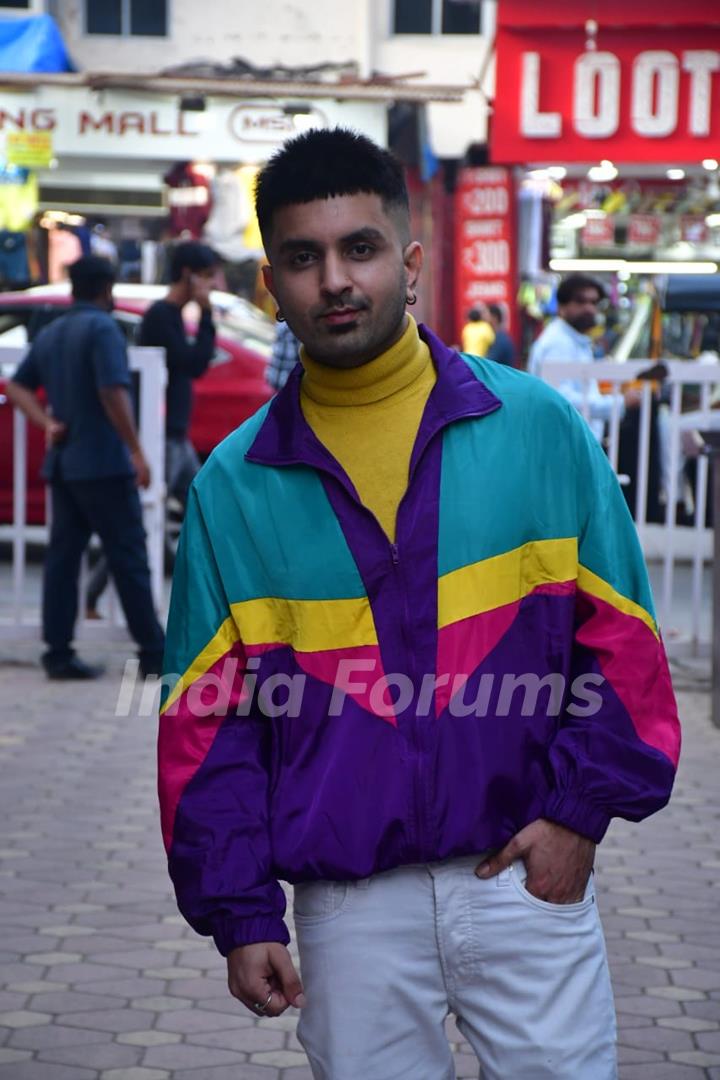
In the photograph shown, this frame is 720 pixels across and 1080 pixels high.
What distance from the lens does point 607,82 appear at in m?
14.5

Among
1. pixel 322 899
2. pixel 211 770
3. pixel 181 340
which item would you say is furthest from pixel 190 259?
pixel 322 899

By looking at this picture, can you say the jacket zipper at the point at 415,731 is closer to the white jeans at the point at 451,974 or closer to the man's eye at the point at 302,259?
the white jeans at the point at 451,974

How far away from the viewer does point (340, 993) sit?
8.00 feet

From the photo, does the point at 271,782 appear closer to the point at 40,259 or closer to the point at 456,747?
the point at 456,747

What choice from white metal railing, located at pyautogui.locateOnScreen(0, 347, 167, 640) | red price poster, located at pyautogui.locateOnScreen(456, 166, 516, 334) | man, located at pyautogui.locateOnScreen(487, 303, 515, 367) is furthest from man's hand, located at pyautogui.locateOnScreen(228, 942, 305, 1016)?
red price poster, located at pyautogui.locateOnScreen(456, 166, 516, 334)

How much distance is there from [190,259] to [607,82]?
5722mm

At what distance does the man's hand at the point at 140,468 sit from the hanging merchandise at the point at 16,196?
1390 centimetres

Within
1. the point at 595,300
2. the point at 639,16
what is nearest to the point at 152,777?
the point at 595,300

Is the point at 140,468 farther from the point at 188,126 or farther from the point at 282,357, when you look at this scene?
the point at 188,126

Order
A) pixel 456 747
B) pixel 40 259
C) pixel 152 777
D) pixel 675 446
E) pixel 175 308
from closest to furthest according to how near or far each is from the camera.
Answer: pixel 456 747 → pixel 152 777 → pixel 675 446 → pixel 175 308 → pixel 40 259

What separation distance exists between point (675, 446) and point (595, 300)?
2.44 meters

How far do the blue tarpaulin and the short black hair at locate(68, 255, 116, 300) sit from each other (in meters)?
15.4

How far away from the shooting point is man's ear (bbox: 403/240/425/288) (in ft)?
8.54

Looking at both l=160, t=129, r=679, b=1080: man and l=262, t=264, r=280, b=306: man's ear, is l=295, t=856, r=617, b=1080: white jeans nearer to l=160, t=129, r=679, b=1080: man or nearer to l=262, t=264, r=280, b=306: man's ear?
l=160, t=129, r=679, b=1080: man
